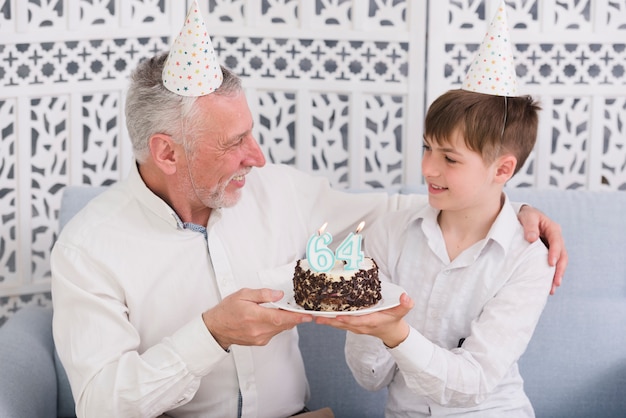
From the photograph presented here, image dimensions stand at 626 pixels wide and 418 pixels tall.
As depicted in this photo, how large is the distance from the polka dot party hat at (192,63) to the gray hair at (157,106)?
0.02m

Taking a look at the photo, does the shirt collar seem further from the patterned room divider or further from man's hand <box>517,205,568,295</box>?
the patterned room divider

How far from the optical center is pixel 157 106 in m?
2.05

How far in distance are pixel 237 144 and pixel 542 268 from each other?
0.72 metres

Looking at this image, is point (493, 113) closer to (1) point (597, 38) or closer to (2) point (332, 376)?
(2) point (332, 376)

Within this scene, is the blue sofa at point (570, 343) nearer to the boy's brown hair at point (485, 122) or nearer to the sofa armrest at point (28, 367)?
the sofa armrest at point (28, 367)

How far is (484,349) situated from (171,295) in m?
0.70

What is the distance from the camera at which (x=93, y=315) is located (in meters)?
1.99

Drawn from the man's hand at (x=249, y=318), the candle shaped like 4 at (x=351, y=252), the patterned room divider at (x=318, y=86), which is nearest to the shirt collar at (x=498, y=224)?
the candle shaped like 4 at (x=351, y=252)

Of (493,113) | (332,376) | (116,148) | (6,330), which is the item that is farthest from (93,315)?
(116,148)

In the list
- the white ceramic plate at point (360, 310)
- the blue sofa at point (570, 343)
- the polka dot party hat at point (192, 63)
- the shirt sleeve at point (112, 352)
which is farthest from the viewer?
the blue sofa at point (570, 343)

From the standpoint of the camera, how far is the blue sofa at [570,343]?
8.26ft

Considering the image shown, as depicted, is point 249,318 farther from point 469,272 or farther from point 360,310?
point 469,272

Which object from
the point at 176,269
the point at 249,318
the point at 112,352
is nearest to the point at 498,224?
the point at 249,318

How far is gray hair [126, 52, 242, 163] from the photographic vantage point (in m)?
2.04
